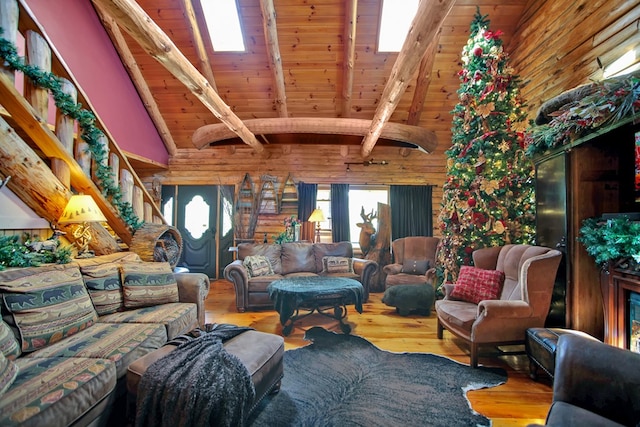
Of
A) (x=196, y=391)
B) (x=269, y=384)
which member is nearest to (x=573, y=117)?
(x=269, y=384)

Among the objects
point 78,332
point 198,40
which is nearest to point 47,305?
point 78,332

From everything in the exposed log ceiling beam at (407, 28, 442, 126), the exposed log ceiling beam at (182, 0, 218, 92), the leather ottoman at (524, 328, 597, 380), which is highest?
the exposed log ceiling beam at (182, 0, 218, 92)

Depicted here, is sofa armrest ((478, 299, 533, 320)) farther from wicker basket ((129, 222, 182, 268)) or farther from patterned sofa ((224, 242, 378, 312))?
wicker basket ((129, 222, 182, 268))

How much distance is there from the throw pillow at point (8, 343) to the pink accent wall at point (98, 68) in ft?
13.2

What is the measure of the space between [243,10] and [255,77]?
1.03m

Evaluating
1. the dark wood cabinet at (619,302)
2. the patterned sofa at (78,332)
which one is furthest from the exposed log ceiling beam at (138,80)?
the dark wood cabinet at (619,302)

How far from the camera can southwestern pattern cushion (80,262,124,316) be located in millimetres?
2242

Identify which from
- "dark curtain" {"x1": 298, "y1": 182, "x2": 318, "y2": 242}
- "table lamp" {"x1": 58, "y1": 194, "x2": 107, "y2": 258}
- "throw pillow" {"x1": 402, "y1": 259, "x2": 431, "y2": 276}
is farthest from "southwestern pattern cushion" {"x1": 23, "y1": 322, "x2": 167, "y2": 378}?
"dark curtain" {"x1": 298, "y1": 182, "x2": 318, "y2": 242}

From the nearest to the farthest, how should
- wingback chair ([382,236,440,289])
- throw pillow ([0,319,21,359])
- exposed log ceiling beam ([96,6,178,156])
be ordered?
1. throw pillow ([0,319,21,359])
2. wingback chair ([382,236,440,289])
3. exposed log ceiling beam ([96,6,178,156])

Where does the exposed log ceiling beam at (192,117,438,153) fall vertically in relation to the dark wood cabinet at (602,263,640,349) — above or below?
above

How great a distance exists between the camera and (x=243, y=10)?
14.4 feet

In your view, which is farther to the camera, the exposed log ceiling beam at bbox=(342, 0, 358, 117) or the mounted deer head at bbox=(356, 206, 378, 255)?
the mounted deer head at bbox=(356, 206, 378, 255)

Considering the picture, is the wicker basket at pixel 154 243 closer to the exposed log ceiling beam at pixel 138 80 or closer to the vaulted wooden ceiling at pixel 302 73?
the vaulted wooden ceiling at pixel 302 73

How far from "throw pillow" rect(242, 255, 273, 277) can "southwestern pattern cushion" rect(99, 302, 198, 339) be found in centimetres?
148
